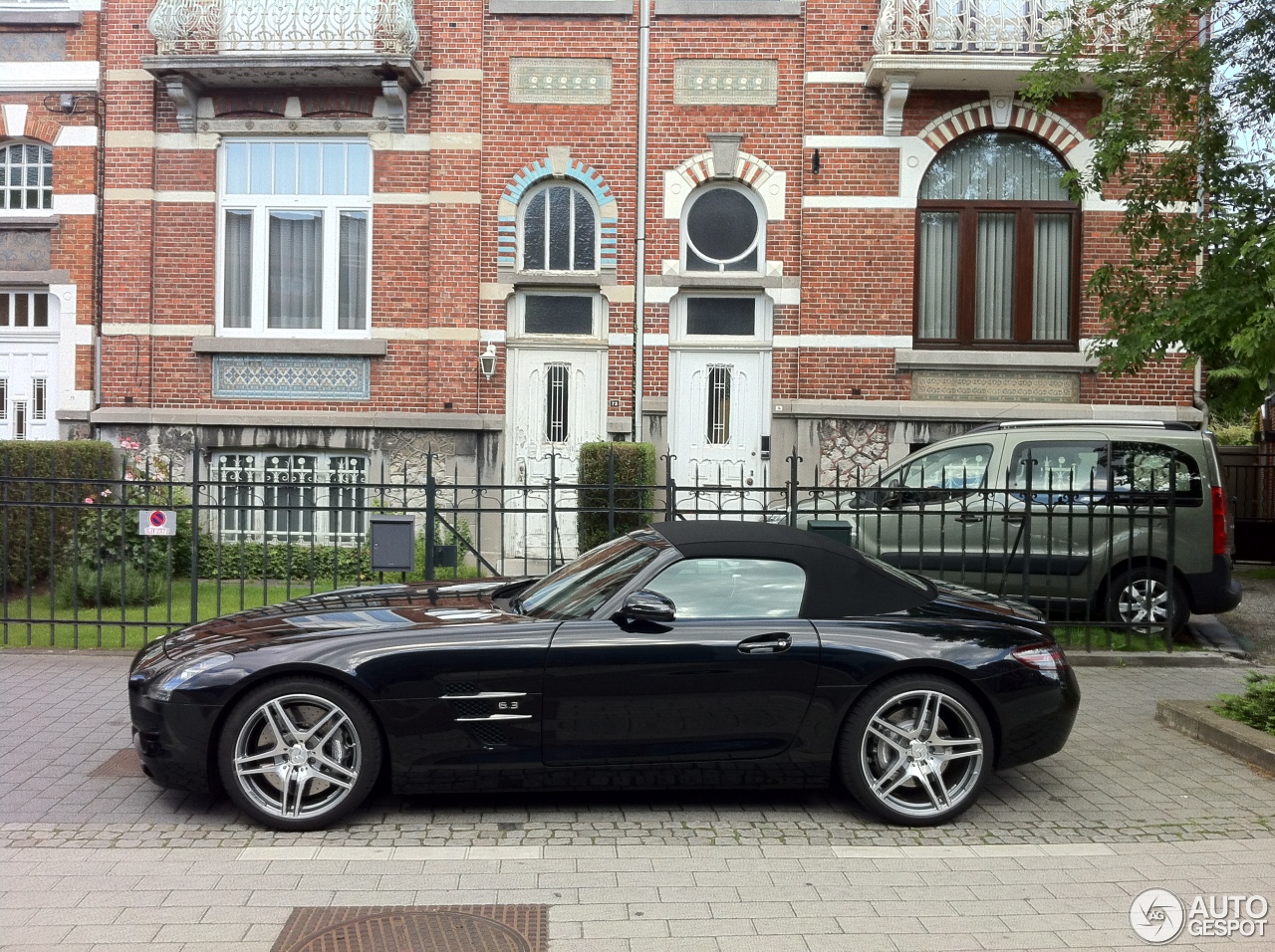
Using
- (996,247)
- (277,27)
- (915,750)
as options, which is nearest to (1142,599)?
(915,750)

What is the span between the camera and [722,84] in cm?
1459

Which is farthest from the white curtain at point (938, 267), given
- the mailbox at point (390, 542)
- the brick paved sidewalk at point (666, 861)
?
the brick paved sidewalk at point (666, 861)

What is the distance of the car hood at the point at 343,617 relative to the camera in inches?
216

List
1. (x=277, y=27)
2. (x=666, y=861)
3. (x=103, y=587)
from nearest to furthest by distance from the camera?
1. (x=666, y=861)
2. (x=103, y=587)
3. (x=277, y=27)

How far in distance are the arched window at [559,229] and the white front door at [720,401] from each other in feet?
5.78

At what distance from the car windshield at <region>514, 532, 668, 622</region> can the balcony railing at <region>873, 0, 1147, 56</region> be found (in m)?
9.66

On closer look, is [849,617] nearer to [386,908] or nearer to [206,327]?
[386,908]

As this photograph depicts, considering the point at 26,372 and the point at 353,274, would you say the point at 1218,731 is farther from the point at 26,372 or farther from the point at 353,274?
the point at 26,372

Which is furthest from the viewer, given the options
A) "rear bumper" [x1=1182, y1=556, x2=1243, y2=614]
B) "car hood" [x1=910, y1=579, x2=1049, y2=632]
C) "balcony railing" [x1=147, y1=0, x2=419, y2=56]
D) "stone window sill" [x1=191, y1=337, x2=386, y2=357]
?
"stone window sill" [x1=191, y1=337, x2=386, y2=357]

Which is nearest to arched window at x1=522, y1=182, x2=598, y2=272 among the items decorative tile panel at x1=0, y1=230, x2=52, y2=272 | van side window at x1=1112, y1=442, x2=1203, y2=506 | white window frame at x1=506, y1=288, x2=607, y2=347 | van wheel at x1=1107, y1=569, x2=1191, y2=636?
white window frame at x1=506, y1=288, x2=607, y2=347

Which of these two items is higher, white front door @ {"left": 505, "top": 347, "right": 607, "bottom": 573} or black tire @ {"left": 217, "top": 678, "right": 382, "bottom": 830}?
white front door @ {"left": 505, "top": 347, "right": 607, "bottom": 573}

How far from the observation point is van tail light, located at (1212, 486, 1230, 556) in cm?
997

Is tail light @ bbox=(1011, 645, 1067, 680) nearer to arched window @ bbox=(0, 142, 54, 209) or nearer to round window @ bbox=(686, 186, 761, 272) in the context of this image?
round window @ bbox=(686, 186, 761, 272)

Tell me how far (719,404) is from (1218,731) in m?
8.55
